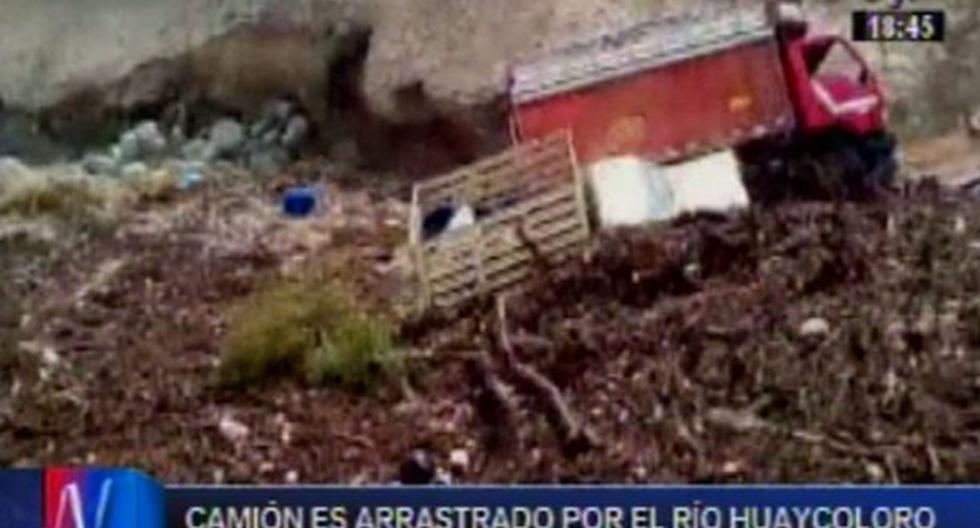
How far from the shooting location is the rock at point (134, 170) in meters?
2.95

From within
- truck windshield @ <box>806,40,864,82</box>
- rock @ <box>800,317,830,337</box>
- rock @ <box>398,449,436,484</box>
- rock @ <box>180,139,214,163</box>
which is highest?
truck windshield @ <box>806,40,864,82</box>

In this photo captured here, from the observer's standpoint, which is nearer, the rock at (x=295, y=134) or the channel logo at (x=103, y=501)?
the channel logo at (x=103, y=501)

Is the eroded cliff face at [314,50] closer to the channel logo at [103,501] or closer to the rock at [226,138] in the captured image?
the rock at [226,138]

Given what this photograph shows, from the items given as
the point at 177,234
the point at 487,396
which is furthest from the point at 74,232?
the point at 487,396

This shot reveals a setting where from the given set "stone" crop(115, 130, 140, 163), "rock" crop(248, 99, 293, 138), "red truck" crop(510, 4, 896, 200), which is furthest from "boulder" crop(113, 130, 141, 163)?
"red truck" crop(510, 4, 896, 200)

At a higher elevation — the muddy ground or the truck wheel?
the truck wheel

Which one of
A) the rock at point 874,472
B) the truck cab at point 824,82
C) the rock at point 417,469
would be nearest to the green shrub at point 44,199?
the rock at point 417,469

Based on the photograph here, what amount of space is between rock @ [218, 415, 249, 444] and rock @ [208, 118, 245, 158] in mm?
273

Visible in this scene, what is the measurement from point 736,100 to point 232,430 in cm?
59

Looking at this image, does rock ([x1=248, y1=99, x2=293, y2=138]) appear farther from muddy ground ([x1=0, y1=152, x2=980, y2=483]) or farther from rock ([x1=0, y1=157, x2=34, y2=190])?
rock ([x1=0, y1=157, x2=34, y2=190])

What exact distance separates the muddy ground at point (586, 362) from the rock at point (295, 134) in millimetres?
76

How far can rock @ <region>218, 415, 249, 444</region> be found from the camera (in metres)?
2.88

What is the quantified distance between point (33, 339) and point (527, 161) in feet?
1.70
